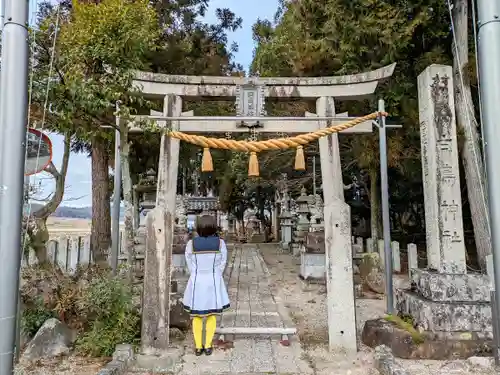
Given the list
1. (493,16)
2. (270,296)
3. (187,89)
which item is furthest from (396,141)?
(493,16)

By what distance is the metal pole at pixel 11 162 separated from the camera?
1.70 m

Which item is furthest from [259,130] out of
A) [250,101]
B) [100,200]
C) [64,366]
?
[100,200]

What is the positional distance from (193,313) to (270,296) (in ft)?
13.5

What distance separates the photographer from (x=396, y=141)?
33.7 feet

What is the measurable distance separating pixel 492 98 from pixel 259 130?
3827 mm

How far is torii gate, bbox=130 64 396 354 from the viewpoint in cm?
484

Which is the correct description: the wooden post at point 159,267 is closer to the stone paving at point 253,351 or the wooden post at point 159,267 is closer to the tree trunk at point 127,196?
the stone paving at point 253,351

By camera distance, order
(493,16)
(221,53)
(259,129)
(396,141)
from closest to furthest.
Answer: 1. (493,16)
2. (259,129)
3. (396,141)
4. (221,53)

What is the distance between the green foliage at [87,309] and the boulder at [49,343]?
0.17 meters

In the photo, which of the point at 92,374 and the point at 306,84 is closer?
the point at 92,374

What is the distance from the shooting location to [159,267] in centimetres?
488

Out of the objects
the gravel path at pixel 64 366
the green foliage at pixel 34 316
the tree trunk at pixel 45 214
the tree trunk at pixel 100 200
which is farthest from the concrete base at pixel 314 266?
the green foliage at pixel 34 316

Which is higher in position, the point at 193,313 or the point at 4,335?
the point at 4,335

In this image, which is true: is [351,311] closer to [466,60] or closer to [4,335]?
[4,335]
